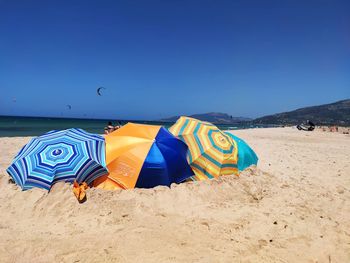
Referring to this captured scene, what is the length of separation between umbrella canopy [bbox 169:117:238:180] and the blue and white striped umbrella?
2310 millimetres

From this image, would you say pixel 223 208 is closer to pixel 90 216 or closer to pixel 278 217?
pixel 278 217

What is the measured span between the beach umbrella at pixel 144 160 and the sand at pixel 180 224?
0.97 feet

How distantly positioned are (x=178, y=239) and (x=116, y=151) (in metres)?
2.81

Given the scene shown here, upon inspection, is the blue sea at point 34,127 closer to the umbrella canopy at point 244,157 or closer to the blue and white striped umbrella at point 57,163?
the umbrella canopy at point 244,157

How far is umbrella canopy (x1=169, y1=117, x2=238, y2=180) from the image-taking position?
6.70 m

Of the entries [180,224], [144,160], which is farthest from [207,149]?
[180,224]

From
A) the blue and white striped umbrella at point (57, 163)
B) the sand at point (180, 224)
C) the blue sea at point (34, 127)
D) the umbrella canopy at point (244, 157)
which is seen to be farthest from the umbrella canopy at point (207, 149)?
the blue sea at point (34, 127)

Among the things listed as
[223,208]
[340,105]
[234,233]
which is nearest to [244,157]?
[223,208]

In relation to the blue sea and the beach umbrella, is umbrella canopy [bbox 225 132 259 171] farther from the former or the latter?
the blue sea

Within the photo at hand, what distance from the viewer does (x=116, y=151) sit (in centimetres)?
619

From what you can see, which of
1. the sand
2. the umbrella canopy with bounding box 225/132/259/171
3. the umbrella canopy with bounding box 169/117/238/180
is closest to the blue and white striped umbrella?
the sand

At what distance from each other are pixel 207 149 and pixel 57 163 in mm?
3710

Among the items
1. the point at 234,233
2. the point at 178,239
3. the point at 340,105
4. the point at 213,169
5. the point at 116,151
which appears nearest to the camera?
the point at 178,239

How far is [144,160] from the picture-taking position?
593 centimetres
